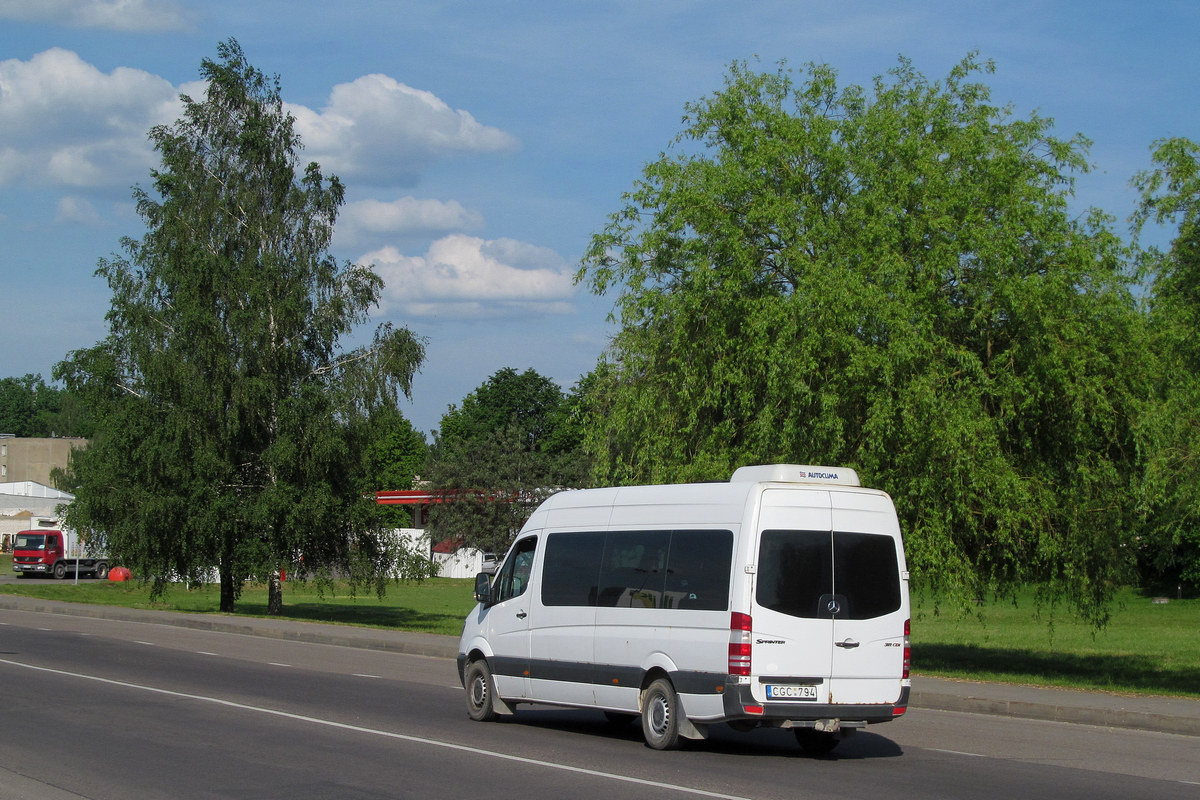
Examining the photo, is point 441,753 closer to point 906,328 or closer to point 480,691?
point 480,691

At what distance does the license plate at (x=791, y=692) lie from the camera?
10.5m

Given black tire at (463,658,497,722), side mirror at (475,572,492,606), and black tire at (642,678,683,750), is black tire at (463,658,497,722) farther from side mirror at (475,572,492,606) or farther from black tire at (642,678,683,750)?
black tire at (642,678,683,750)

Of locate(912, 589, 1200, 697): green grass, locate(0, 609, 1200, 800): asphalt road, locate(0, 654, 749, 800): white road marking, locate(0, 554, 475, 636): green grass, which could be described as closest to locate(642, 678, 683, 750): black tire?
locate(0, 609, 1200, 800): asphalt road

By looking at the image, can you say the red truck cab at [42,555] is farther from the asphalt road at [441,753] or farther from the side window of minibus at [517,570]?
the side window of minibus at [517,570]

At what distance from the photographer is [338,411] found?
1558 inches

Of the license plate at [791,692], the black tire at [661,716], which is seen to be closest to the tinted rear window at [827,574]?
the license plate at [791,692]

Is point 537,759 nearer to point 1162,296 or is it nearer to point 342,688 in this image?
point 342,688

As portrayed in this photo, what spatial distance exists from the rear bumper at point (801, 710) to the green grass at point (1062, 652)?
Result: 8950 millimetres

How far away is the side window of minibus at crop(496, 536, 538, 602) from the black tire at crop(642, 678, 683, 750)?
93.8 inches

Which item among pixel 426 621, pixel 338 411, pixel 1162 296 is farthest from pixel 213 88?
pixel 1162 296

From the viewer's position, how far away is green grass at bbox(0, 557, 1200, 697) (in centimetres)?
2202

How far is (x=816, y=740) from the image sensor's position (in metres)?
11.9

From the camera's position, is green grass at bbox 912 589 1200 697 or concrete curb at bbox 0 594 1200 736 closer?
concrete curb at bbox 0 594 1200 736

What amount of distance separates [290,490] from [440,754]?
29155 mm
